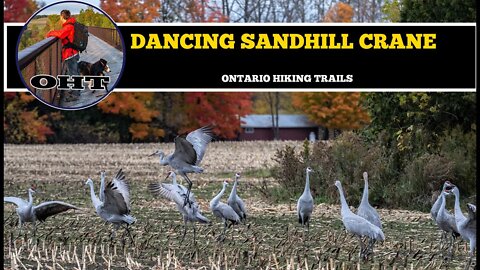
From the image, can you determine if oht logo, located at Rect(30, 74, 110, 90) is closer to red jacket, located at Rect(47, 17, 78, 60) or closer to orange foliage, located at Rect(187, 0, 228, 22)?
red jacket, located at Rect(47, 17, 78, 60)

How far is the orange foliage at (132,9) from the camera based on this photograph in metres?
37.5

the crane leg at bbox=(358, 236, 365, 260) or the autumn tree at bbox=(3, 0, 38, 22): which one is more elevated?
the autumn tree at bbox=(3, 0, 38, 22)

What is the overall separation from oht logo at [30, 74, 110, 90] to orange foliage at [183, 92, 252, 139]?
4132 cm

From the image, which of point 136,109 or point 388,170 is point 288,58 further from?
point 136,109

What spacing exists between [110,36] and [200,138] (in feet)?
11.0

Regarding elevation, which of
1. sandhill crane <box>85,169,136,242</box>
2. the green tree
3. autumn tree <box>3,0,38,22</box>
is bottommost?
sandhill crane <box>85,169,136,242</box>

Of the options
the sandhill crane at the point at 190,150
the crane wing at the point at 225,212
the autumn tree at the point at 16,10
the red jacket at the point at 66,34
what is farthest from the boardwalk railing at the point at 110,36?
the autumn tree at the point at 16,10

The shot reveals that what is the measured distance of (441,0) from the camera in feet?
68.5

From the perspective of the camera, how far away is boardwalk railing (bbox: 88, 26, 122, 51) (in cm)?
1158

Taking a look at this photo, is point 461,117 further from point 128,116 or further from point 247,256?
point 128,116

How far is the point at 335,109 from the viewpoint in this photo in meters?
61.1

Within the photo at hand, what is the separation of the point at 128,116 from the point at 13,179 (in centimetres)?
2780

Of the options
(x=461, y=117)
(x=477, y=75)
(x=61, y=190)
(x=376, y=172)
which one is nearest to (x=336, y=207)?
(x=376, y=172)

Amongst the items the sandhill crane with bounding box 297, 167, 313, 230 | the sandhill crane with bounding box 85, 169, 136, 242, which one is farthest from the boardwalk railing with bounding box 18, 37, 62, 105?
the sandhill crane with bounding box 297, 167, 313, 230
